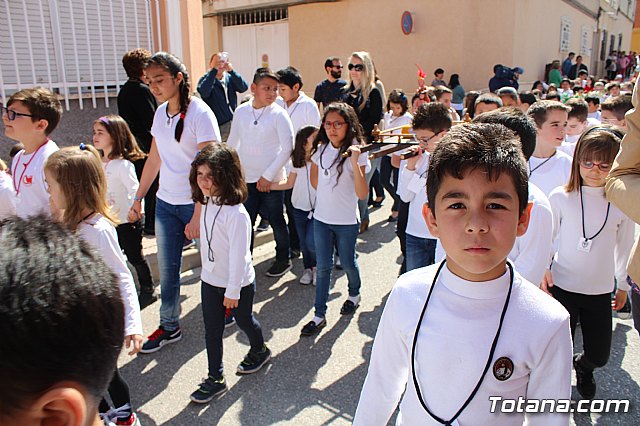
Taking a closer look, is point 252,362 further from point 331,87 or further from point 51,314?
point 331,87

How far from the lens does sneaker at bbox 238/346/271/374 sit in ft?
11.4

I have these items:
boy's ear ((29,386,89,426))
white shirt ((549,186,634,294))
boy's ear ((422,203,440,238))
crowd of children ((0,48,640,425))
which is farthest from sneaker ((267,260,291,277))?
boy's ear ((29,386,89,426))

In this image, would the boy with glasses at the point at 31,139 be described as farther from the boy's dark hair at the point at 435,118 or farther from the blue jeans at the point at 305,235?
the boy's dark hair at the point at 435,118

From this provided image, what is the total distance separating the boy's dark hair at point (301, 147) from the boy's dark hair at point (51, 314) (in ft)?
12.7

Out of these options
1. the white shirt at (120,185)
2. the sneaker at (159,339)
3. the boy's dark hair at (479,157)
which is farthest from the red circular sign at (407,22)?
the boy's dark hair at (479,157)

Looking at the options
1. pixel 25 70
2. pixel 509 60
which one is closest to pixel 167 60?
pixel 25 70

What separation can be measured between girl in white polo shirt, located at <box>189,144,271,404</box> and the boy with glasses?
3.66 ft

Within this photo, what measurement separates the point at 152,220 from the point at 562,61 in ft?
62.6

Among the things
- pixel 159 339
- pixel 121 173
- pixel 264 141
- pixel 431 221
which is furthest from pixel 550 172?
pixel 121 173

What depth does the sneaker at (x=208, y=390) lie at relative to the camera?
124 inches

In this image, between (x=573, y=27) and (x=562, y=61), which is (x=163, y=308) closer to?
(x=562, y=61)

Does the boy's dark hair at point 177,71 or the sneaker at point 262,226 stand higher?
the boy's dark hair at point 177,71

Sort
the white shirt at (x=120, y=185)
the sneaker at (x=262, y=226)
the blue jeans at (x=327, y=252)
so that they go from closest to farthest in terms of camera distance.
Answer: the blue jeans at (x=327, y=252), the white shirt at (x=120, y=185), the sneaker at (x=262, y=226)

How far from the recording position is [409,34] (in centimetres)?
1450
